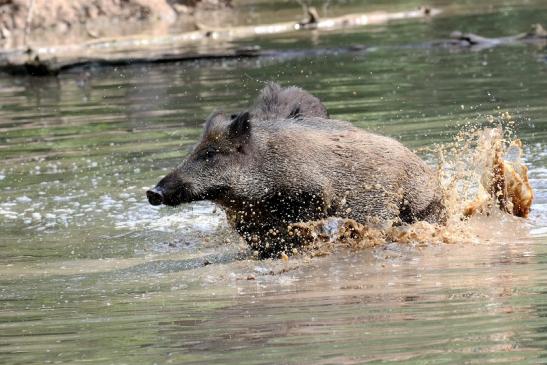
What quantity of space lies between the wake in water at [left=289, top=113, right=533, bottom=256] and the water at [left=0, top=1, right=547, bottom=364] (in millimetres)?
142

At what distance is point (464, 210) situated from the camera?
11.2 meters

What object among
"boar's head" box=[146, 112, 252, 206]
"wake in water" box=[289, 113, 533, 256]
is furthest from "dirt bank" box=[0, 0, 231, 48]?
"boar's head" box=[146, 112, 252, 206]

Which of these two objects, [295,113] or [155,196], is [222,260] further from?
[295,113]

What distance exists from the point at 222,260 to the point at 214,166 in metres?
0.80

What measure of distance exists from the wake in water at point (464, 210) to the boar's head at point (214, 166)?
0.63 meters

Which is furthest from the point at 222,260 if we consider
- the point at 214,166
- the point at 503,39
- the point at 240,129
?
the point at 503,39

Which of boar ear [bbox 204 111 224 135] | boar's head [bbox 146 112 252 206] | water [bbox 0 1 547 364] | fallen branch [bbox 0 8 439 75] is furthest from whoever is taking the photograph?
fallen branch [bbox 0 8 439 75]

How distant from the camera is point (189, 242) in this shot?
11062mm

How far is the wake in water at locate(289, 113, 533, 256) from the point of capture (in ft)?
33.2

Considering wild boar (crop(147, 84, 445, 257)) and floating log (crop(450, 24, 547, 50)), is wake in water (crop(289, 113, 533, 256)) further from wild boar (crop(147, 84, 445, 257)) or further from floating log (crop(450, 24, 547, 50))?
floating log (crop(450, 24, 547, 50))

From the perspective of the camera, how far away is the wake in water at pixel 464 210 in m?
10.1

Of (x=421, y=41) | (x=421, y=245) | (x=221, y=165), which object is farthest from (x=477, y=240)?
(x=421, y=41)

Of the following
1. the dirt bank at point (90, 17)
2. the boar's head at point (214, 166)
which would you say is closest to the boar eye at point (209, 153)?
the boar's head at point (214, 166)

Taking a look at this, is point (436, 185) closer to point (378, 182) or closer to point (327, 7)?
point (378, 182)
